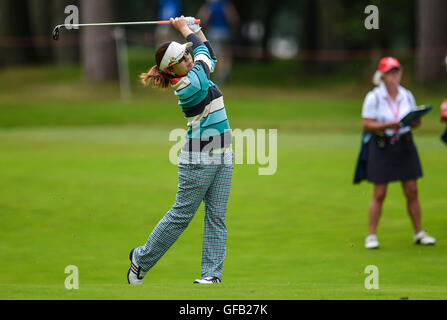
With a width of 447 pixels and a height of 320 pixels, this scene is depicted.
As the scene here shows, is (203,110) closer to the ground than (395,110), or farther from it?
farther from it

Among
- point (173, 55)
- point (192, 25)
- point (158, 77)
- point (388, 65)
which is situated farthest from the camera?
point (388, 65)

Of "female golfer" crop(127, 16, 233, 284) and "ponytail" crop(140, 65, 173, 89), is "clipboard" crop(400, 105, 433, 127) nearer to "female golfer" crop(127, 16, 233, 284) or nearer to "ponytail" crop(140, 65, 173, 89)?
"female golfer" crop(127, 16, 233, 284)

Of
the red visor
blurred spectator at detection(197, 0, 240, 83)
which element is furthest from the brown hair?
blurred spectator at detection(197, 0, 240, 83)

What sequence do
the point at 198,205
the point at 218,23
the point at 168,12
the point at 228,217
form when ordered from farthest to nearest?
the point at 218,23 → the point at 168,12 → the point at 228,217 → the point at 198,205

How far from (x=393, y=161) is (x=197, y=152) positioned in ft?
10.3

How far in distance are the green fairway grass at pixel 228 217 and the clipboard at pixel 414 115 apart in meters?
1.36

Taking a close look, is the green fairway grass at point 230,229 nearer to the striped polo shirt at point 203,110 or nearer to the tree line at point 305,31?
the striped polo shirt at point 203,110

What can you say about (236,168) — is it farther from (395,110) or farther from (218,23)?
(218,23)

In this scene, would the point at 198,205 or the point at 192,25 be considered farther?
the point at 192,25

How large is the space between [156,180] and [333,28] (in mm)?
20635

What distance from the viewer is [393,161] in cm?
942

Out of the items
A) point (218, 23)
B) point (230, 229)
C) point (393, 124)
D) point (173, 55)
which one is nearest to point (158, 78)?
point (173, 55)

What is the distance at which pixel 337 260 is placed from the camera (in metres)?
8.84

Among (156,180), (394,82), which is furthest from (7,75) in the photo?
(394,82)
